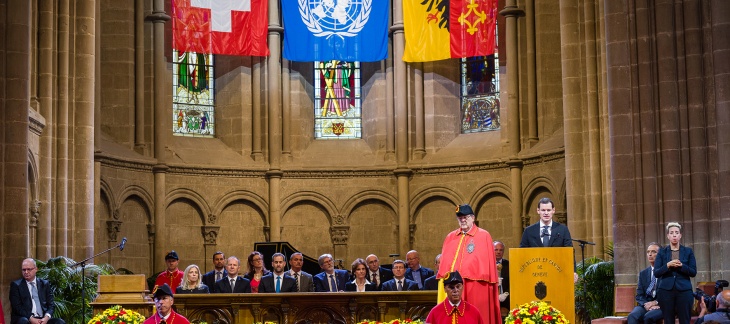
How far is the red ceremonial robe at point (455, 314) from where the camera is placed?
1063 cm

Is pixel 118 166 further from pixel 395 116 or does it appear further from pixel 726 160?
pixel 726 160

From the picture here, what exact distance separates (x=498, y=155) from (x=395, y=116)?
2856 millimetres

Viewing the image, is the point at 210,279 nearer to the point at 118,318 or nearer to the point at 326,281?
the point at 326,281

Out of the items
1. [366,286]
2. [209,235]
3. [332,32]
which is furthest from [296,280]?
[332,32]

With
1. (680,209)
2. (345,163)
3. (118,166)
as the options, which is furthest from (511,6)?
(680,209)

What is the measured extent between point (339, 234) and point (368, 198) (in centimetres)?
109

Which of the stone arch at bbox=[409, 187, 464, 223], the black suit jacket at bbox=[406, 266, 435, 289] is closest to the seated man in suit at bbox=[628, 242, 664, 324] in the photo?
the black suit jacket at bbox=[406, 266, 435, 289]

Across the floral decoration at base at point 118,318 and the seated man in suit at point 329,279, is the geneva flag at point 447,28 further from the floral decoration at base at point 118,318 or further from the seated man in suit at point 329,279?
the floral decoration at base at point 118,318

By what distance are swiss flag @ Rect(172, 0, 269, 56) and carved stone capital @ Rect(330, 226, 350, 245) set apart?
A: 4.26 meters

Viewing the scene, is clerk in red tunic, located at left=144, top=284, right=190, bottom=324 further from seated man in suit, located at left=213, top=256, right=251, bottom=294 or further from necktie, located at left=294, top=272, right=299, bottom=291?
necktie, located at left=294, top=272, right=299, bottom=291

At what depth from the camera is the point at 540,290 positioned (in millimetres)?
11703

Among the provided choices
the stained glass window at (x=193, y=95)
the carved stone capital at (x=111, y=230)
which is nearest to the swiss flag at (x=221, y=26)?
the stained glass window at (x=193, y=95)

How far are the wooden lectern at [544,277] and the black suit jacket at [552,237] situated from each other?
0.63 metres

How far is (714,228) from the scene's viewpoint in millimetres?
15742
